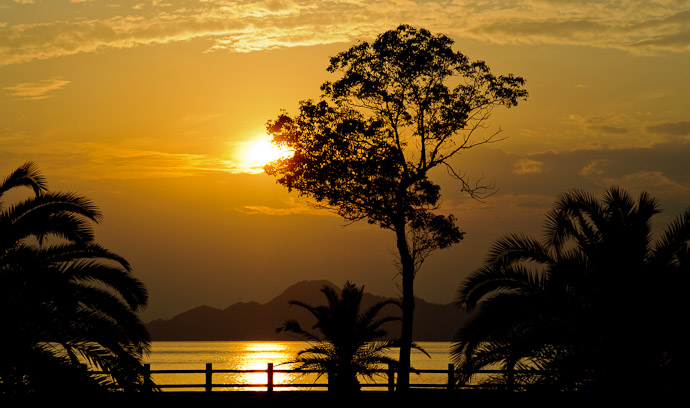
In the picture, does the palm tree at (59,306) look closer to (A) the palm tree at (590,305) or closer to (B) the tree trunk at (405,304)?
(A) the palm tree at (590,305)

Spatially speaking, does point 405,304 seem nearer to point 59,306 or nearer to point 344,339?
point 344,339

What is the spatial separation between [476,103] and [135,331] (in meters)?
17.3

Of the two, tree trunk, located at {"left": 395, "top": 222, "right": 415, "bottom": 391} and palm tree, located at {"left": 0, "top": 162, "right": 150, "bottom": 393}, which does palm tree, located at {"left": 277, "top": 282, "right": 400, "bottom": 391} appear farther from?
palm tree, located at {"left": 0, "top": 162, "right": 150, "bottom": 393}

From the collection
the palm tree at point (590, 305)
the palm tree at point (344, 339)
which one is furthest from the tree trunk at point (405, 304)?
the palm tree at point (590, 305)

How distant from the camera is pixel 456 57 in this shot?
100ft

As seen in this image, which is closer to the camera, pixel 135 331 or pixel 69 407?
pixel 69 407

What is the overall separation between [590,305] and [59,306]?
1055cm

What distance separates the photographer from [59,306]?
50.1 ft

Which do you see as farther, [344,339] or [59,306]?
[344,339]

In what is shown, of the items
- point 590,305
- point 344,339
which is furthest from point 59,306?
point 344,339

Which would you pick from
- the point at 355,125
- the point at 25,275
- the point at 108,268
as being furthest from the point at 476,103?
the point at 25,275

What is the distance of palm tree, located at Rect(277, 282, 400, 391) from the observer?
1154 inches

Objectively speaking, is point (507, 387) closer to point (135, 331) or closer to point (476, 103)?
point (135, 331)

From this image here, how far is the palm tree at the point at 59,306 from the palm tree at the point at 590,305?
7.12m
